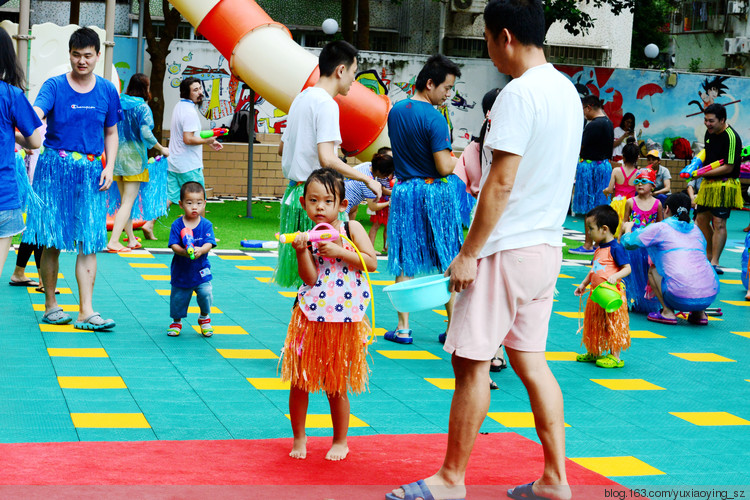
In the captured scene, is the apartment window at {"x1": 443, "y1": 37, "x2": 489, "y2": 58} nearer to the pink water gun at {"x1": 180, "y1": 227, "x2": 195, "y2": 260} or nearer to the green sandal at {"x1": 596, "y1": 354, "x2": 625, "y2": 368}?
the pink water gun at {"x1": 180, "y1": 227, "x2": 195, "y2": 260}

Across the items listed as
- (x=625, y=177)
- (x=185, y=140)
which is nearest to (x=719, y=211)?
(x=625, y=177)

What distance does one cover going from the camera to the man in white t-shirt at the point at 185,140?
1001 centimetres

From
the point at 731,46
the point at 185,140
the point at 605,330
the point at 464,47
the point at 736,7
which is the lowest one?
the point at 605,330

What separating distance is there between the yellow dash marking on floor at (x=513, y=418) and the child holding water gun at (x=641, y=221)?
348cm

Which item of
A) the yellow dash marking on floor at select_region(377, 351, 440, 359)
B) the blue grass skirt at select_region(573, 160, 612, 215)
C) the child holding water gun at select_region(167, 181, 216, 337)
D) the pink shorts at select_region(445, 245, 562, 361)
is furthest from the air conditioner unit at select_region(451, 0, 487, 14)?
the pink shorts at select_region(445, 245, 562, 361)

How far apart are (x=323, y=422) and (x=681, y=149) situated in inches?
639

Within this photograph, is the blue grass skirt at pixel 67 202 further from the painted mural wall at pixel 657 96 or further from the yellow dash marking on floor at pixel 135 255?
the painted mural wall at pixel 657 96

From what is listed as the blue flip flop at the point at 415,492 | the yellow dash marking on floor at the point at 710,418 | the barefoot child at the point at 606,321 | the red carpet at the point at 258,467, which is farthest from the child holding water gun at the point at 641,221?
the blue flip flop at the point at 415,492

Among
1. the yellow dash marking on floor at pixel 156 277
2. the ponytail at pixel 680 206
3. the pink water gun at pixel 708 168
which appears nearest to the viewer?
the ponytail at pixel 680 206

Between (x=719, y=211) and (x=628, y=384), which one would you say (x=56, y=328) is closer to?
(x=628, y=384)

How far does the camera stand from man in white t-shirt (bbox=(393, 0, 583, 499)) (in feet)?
11.2

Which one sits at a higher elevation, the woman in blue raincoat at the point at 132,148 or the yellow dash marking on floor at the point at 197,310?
the woman in blue raincoat at the point at 132,148

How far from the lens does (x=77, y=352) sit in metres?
5.80

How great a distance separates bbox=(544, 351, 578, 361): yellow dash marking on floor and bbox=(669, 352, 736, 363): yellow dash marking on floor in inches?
29.8
